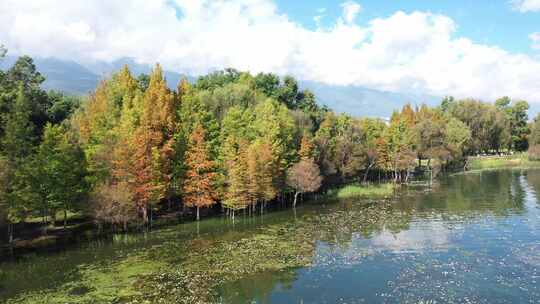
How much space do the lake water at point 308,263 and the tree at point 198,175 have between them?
4.24m

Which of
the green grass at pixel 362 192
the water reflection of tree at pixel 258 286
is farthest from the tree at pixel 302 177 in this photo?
the water reflection of tree at pixel 258 286

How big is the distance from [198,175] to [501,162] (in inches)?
4772

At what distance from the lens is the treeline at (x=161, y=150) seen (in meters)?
56.8

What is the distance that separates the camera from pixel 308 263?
44.4 m

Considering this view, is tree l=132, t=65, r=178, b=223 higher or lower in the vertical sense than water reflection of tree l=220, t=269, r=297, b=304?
higher

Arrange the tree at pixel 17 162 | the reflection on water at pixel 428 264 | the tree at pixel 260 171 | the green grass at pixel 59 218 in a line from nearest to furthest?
the reflection on water at pixel 428 264 < the tree at pixel 17 162 < the green grass at pixel 59 218 < the tree at pixel 260 171

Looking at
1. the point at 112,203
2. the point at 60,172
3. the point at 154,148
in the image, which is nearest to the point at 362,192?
the point at 154,148

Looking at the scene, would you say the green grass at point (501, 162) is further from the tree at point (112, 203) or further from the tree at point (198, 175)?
the tree at point (112, 203)

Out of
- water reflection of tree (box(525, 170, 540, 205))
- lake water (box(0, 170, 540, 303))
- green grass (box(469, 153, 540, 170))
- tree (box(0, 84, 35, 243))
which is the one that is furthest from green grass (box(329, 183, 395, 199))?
green grass (box(469, 153, 540, 170))

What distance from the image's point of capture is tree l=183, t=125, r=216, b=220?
6712 cm

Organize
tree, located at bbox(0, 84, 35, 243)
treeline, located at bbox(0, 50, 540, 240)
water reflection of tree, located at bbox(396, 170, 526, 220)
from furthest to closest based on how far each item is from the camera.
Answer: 1. water reflection of tree, located at bbox(396, 170, 526, 220)
2. treeline, located at bbox(0, 50, 540, 240)
3. tree, located at bbox(0, 84, 35, 243)

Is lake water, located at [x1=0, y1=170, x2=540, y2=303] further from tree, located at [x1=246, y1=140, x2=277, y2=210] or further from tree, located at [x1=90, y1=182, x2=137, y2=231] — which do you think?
tree, located at [x1=246, y1=140, x2=277, y2=210]

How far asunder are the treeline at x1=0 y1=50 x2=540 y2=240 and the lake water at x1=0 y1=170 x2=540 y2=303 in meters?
5.93

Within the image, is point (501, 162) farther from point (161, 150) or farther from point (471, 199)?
point (161, 150)
